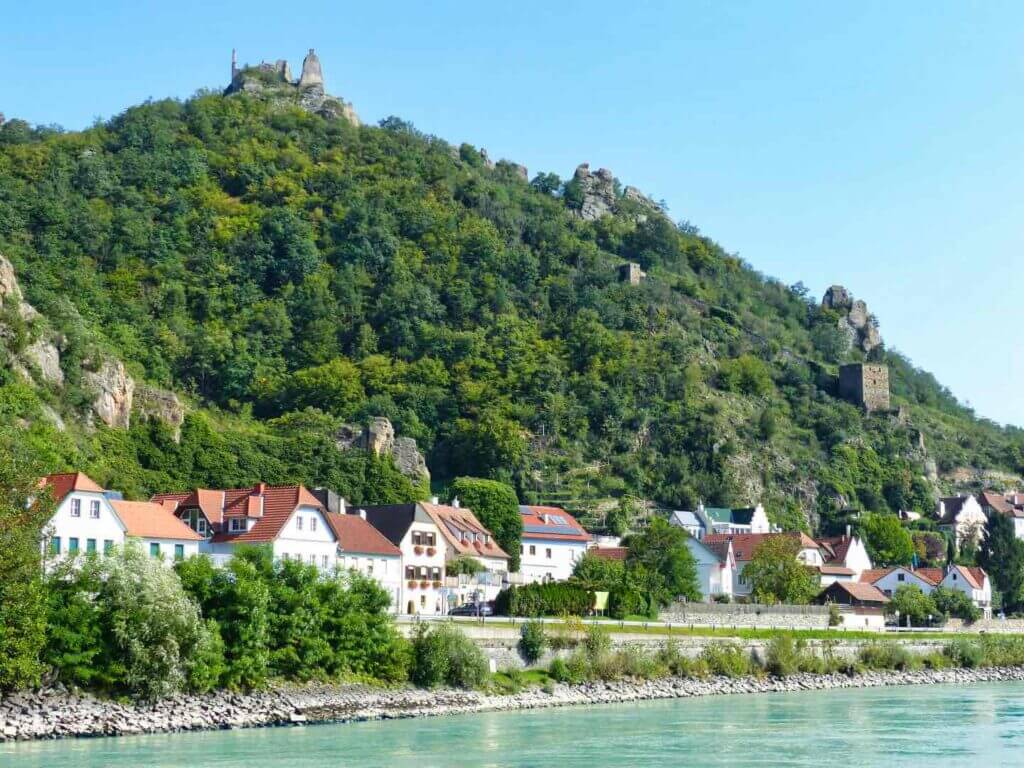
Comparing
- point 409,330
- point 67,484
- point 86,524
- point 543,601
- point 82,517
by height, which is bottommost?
point 543,601

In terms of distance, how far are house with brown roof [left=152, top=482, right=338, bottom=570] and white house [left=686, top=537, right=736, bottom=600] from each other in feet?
121

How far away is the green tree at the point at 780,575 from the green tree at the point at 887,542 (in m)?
26.9

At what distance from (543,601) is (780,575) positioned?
29451 mm

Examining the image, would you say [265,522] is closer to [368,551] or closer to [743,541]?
[368,551]

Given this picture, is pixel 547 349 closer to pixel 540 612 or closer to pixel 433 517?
pixel 433 517

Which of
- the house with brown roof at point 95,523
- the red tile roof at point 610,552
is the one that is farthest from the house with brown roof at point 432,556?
the house with brown roof at point 95,523

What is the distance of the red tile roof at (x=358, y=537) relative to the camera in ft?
236

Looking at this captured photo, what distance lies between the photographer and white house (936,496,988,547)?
451ft

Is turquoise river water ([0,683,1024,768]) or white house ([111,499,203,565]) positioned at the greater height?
white house ([111,499,203,565])

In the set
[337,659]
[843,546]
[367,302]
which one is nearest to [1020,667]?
[843,546]

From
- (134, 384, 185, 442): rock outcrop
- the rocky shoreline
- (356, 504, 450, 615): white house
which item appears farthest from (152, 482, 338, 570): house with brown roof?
(134, 384, 185, 442): rock outcrop

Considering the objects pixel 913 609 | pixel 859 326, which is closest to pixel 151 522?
pixel 913 609

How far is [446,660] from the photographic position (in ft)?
185

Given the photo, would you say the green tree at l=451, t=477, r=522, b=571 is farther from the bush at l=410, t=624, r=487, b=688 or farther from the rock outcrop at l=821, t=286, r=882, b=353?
the rock outcrop at l=821, t=286, r=882, b=353
